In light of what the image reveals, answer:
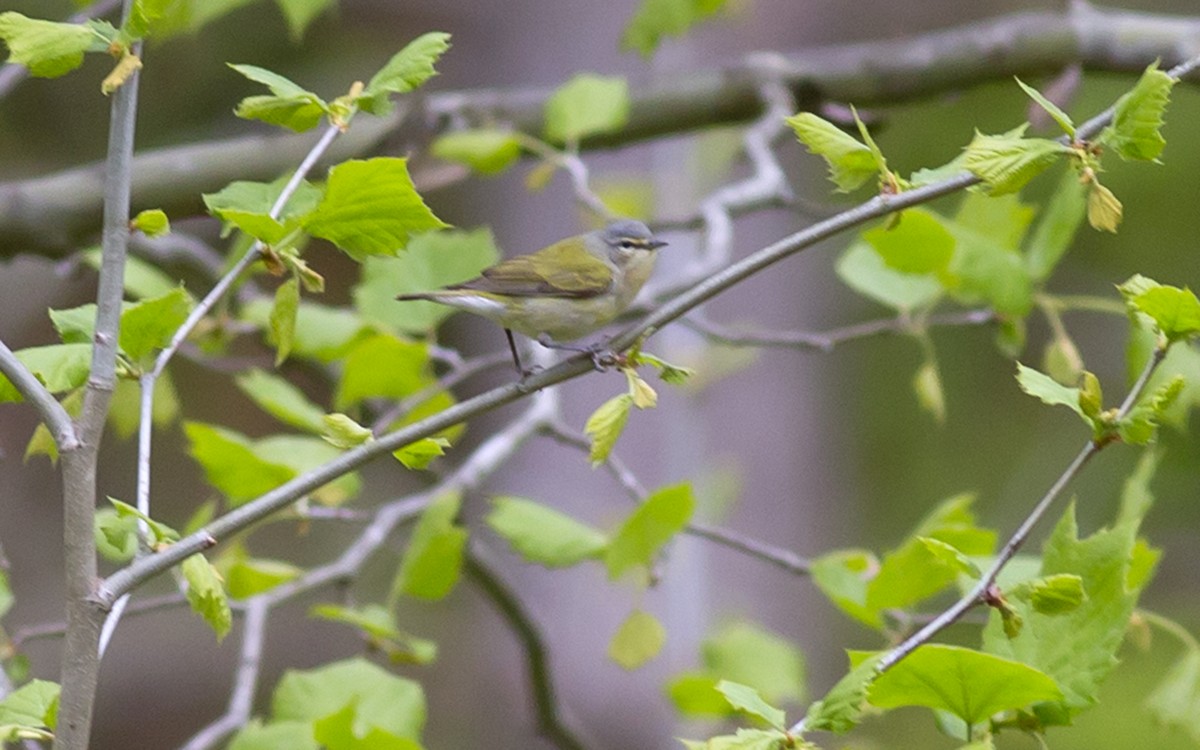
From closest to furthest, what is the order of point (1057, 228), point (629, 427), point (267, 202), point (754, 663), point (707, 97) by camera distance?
point (267, 202) < point (1057, 228) < point (754, 663) < point (707, 97) < point (629, 427)

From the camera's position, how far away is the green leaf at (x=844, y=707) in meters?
0.75

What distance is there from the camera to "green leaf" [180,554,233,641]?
0.79 metres

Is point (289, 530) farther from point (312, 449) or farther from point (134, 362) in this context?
point (134, 362)

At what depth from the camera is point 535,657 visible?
1.84 meters

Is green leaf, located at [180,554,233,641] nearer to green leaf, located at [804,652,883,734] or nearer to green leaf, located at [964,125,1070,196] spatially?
green leaf, located at [804,652,883,734]

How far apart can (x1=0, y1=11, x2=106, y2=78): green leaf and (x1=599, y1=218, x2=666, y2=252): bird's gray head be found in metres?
0.95

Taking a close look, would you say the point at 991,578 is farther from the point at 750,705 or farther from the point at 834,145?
the point at 834,145

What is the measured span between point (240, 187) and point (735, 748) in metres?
0.56

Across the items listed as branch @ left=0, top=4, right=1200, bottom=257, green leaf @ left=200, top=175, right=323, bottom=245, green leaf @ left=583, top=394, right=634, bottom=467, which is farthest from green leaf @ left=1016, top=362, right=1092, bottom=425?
branch @ left=0, top=4, right=1200, bottom=257

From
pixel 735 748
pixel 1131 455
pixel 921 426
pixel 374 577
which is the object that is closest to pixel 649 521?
pixel 735 748

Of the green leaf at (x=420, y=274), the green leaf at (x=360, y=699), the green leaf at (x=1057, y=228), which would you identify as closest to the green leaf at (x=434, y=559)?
the green leaf at (x=360, y=699)

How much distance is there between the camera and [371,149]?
1.91 metres

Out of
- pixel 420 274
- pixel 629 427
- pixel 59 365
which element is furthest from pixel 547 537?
pixel 629 427

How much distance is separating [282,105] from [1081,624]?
69cm
